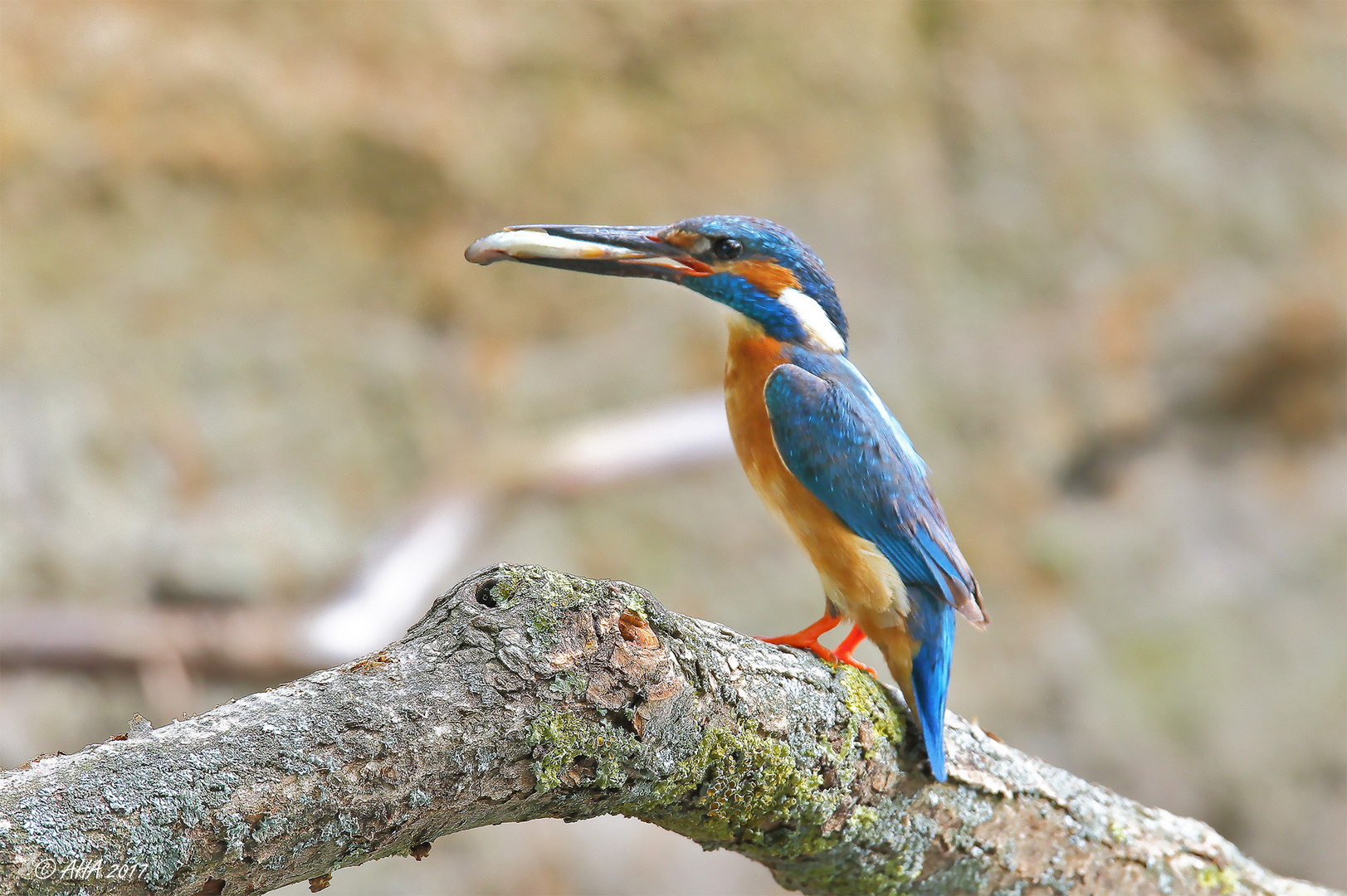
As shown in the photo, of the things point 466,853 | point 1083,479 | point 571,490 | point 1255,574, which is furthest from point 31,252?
point 1255,574

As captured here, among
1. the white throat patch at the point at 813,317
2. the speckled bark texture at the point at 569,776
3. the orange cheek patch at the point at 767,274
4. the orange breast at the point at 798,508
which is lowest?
the speckled bark texture at the point at 569,776

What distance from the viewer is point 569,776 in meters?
1.18

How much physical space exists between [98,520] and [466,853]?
1.82 m

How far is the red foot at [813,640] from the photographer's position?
1.70 meters

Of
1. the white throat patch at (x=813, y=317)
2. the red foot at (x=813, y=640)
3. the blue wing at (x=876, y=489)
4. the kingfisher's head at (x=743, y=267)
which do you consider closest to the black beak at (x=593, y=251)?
the kingfisher's head at (x=743, y=267)

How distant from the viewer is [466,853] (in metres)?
4.22

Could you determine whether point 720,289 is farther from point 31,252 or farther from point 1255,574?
point 1255,574

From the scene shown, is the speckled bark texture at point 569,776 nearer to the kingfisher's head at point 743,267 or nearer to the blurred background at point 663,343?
the kingfisher's head at point 743,267

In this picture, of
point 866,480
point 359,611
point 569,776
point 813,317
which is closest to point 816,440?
point 866,480

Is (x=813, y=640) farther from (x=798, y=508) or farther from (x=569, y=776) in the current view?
(x=569, y=776)

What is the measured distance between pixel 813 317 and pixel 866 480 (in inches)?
12.5

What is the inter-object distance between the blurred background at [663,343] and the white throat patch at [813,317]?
272cm

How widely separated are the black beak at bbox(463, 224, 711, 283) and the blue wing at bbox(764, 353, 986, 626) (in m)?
0.26

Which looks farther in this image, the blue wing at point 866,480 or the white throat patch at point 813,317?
the white throat patch at point 813,317
